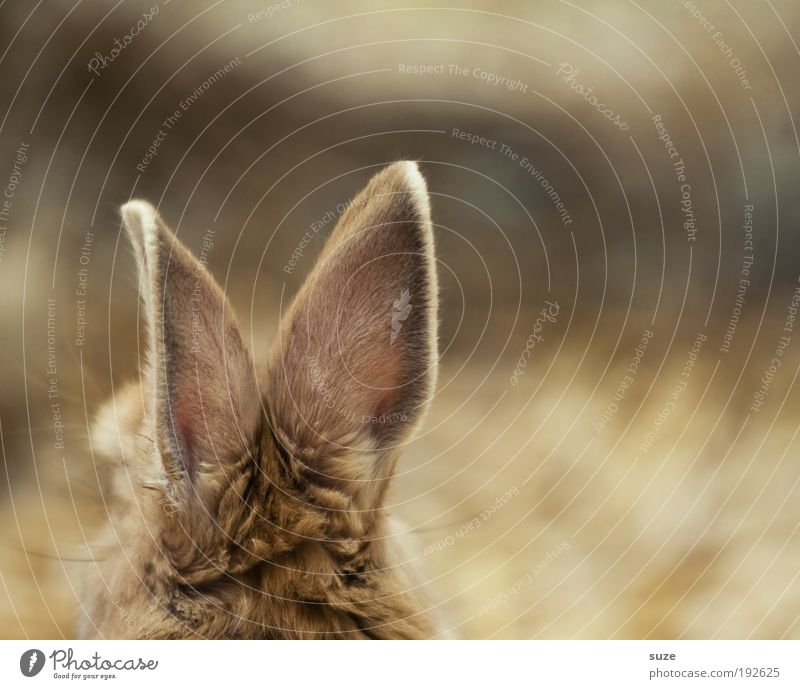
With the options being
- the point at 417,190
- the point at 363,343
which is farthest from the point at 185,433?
the point at 417,190

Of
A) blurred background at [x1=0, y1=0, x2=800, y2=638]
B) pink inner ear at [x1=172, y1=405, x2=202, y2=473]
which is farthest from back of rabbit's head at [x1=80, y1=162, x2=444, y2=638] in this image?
blurred background at [x1=0, y1=0, x2=800, y2=638]

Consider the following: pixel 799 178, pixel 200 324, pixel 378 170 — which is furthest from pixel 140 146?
pixel 799 178

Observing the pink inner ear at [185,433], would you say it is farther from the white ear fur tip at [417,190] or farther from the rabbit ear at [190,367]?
the white ear fur tip at [417,190]
